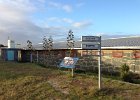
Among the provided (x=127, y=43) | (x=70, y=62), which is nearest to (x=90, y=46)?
(x=70, y=62)

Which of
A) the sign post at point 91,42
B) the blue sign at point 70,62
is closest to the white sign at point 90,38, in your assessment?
the sign post at point 91,42

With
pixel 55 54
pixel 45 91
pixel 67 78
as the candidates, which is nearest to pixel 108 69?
pixel 55 54

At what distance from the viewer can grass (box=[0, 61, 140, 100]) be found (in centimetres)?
1168

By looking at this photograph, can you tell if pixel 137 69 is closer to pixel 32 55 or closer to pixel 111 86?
pixel 111 86

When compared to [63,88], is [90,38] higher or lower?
higher

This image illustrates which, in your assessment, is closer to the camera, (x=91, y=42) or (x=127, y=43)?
(x=91, y=42)

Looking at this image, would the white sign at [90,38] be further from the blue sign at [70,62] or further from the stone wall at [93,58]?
the stone wall at [93,58]

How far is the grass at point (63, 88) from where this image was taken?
11.7 metres

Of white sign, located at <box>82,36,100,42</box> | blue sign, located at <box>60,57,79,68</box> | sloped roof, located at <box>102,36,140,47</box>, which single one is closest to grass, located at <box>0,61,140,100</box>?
blue sign, located at <box>60,57,79,68</box>

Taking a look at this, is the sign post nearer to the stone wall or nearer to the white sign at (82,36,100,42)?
the white sign at (82,36,100,42)

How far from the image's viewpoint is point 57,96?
12.0 meters

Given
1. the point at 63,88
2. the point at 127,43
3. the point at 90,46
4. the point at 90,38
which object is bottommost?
the point at 63,88

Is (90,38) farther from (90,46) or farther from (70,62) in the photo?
(70,62)

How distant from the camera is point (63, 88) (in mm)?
12898
